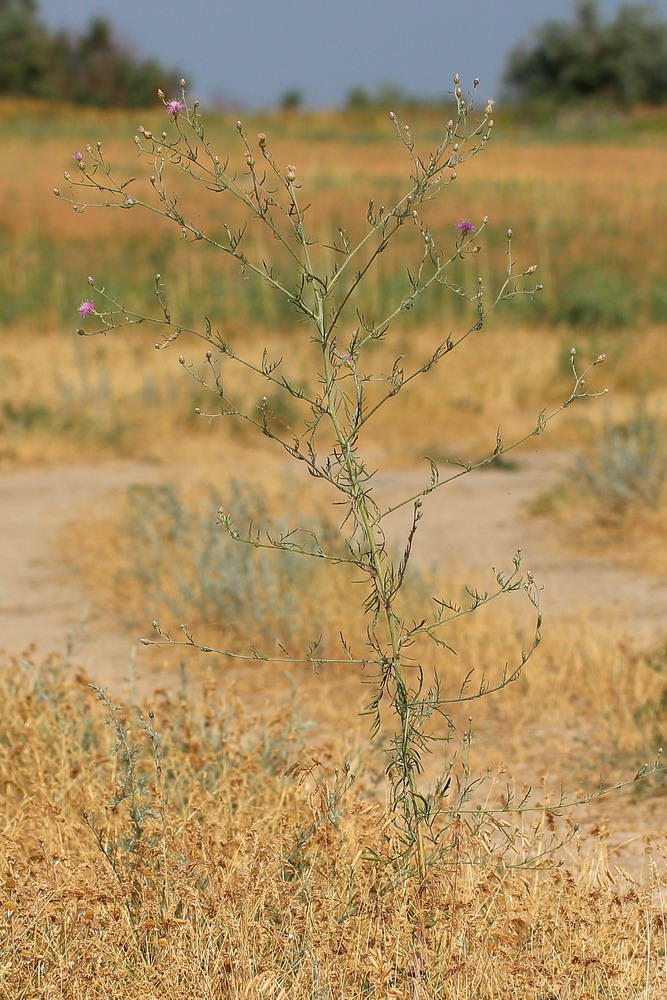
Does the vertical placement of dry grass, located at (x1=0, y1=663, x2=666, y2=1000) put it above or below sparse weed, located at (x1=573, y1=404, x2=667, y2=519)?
above

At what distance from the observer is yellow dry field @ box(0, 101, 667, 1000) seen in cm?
232

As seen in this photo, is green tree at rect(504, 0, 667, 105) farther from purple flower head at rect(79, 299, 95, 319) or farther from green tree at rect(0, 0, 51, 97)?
purple flower head at rect(79, 299, 95, 319)

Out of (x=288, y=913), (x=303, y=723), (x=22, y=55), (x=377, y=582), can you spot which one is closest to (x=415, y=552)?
(x=303, y=723)

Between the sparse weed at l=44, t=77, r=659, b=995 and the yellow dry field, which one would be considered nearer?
the sparse weed at l=44, t=77, r=659, b=995

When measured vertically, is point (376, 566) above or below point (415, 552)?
above

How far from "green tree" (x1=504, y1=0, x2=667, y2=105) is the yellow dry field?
4909 cm

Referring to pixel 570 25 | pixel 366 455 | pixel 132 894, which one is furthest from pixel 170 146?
Answer: pixel 570 25

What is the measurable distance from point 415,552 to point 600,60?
187ft

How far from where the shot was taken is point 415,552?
6.45m

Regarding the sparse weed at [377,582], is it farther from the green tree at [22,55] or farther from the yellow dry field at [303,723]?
the green tree at [22,55]

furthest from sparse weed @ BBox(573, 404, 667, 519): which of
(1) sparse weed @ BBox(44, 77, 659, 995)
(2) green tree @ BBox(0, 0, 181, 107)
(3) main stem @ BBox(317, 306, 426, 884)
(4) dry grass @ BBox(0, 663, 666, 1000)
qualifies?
(2) green tree @ BBox(0, 0, 181, 107)

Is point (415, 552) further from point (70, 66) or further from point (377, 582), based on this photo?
point (70, 66)

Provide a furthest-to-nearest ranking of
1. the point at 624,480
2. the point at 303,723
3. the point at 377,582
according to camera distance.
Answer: the point at 624,480 → the point at 303,723 → the point at 377,582

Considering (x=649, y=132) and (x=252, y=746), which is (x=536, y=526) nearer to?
(x=252, y=746)
